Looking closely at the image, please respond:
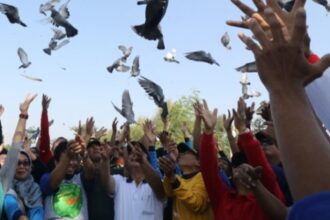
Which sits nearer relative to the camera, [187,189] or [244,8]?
[244,8]

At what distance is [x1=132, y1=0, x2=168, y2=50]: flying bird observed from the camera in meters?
6.05

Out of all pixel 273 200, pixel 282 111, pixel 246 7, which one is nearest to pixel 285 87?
pixel 282 111

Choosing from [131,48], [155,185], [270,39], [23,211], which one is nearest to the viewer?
[270,39]

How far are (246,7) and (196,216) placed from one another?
10.0 feet

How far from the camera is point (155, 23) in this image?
623 cm

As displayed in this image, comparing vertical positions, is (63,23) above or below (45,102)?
above

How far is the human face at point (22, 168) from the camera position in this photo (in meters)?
4.39

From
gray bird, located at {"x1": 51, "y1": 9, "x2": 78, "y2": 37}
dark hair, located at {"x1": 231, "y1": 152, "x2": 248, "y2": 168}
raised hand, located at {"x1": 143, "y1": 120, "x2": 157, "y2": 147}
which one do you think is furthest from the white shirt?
gray bird, located at {"x1": 51, "y1": 9, "x2": 78, "y2": 37}

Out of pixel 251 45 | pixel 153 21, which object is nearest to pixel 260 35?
pixel 251 45

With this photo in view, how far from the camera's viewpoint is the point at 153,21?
6.19 m

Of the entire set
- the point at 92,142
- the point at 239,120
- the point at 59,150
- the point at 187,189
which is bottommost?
the point at 187,189

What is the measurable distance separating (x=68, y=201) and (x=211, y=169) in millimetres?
1611

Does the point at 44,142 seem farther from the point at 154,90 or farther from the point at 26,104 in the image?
the point at 154,90

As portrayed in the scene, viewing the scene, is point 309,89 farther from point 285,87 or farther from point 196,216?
point 196,216
